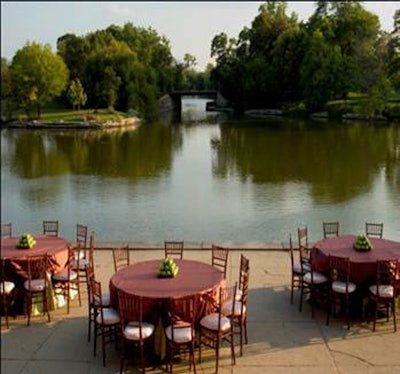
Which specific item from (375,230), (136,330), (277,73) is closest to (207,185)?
(375,230)

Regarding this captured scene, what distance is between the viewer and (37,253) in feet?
24.6

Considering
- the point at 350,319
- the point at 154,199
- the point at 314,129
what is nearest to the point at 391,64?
the point at 314,129

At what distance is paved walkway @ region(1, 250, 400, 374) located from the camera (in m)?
5.98

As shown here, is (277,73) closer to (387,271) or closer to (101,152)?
(101,152)

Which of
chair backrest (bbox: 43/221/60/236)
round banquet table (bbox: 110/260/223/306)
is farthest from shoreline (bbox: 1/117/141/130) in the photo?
round banquet table (bbox: 110/260/223/306)

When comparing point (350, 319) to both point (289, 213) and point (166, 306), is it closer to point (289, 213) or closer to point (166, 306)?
point (166, 306)

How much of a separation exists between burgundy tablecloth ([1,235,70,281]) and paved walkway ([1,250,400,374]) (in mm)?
591

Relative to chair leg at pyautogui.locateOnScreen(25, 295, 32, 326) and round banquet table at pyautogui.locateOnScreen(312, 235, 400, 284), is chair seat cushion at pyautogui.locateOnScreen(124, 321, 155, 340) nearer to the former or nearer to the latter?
chair leg at pyautogui.locateOnScreen(25, 295, 32, 326)

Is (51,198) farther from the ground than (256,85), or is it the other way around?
(256,85)

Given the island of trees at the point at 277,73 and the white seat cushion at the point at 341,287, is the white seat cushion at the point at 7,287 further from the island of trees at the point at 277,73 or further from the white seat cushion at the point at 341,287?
the island of trees at the point at 277,73

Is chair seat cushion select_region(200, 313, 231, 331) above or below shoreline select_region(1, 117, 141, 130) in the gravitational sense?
above

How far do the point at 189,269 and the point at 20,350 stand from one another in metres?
2.15

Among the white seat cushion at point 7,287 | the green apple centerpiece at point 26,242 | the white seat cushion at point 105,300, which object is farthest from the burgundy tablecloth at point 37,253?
the white seat cushion at point 105,300

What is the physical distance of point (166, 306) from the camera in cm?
607
